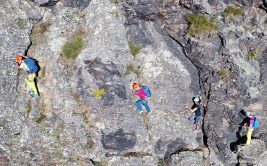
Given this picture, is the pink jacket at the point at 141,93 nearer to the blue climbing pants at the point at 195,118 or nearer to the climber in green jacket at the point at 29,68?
the blue climbing pants at the point at 195,118

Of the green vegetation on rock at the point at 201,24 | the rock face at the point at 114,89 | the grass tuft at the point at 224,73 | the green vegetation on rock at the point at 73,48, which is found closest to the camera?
the green vegetation on rock at the point at 201,24

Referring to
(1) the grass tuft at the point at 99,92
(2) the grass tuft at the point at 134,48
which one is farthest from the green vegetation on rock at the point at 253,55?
(1) the grass tuft at the point at 99,92

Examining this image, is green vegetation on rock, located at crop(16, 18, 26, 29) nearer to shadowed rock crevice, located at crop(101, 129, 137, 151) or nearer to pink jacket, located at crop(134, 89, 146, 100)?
pink jacket, located at crop(134, 89, 146, 100)

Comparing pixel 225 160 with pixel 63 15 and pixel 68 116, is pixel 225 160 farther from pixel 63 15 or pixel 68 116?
pixel 63 15

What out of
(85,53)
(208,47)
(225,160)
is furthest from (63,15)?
(225,160)

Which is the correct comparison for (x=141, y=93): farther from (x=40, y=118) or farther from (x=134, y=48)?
(x=40, y=118)

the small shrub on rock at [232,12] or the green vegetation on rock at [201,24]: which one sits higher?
the small shrub on rock at [232,12]

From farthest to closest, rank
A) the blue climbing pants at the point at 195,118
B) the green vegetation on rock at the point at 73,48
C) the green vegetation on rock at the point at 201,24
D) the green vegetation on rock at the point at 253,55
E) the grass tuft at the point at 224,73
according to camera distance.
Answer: the blue climbing pants at the point at 195,118 < the green vegetation on rock at the point at 73,48 < the grass tuft at the point at 224,73 < the green vegetation on rock at the point at 253,55 < the green vegetation on rock at the point at 201,24

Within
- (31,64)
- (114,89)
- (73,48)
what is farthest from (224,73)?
(31,64)
